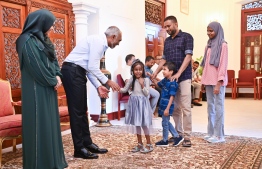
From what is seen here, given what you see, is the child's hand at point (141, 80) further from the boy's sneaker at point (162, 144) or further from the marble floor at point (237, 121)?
the marble floor at point (237, 121)

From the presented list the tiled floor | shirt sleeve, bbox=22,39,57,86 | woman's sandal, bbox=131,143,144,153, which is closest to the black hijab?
shirt sleeve, bbox=22,39,57,86

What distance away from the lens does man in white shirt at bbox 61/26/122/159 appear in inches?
115

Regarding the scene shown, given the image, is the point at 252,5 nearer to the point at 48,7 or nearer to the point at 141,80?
the point at 48,7

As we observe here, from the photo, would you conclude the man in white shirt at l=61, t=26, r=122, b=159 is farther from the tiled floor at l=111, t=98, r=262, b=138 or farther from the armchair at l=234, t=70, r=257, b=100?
the armchair at l=234, t=70, r=257, b=100

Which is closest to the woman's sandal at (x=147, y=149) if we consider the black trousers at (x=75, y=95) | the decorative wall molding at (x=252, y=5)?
the black trousers at (x=75, y=95)

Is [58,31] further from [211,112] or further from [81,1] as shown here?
[211,112]

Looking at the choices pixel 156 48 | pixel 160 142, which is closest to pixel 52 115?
pixel 160 142

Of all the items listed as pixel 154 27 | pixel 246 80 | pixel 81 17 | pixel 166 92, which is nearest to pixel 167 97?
pixel 166 92

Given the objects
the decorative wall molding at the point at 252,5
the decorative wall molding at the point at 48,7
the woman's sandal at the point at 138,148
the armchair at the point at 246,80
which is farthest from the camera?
the decorative wall molding at the point at 252,5

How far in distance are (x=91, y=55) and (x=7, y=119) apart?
108 cm

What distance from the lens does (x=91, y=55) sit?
115 inches

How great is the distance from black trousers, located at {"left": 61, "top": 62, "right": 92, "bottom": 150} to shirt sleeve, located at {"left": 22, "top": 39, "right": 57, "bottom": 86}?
1.95ft

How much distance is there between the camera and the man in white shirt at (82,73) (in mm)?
2924

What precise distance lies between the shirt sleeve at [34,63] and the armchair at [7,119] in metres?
0.85
